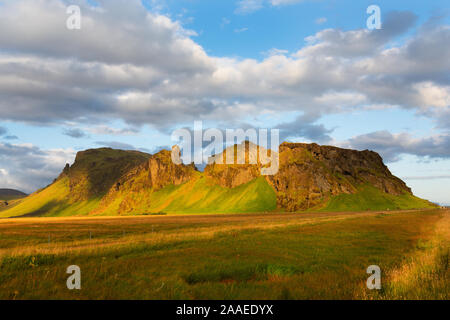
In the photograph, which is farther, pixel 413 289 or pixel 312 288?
pixel 312 288

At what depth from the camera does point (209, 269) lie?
16.8 metres

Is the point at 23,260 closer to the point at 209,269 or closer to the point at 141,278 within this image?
the point at 141,278

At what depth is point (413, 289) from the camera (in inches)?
480

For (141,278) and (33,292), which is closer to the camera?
(33,292)

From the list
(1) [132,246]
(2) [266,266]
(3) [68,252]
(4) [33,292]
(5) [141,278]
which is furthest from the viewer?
(1) [132,246]

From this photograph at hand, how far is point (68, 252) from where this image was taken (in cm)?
2294

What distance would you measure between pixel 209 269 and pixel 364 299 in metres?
8.19
